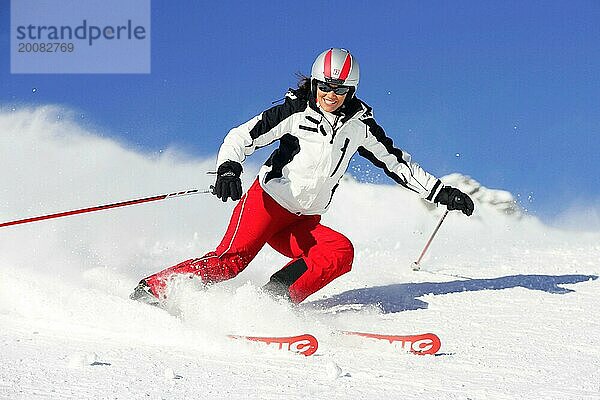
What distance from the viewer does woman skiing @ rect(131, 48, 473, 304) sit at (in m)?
4.59

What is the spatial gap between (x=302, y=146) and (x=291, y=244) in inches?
31.1

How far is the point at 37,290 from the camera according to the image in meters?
4.48

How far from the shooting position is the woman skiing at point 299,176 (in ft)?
15.1

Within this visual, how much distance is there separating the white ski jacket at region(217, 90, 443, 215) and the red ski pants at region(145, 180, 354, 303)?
11 centimetres

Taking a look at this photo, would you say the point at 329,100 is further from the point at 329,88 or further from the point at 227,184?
the point at 227,184

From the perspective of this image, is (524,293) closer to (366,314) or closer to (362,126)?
(366,314)

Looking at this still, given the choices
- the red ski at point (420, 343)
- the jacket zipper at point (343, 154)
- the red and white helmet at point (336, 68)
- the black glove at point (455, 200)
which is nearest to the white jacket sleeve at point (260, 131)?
the red and white helmet at point (336, 68)

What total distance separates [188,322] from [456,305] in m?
2.48

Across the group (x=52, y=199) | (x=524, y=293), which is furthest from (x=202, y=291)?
(x=52, y=199)

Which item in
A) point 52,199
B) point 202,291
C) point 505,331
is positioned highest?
point 52,199

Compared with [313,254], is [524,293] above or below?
below

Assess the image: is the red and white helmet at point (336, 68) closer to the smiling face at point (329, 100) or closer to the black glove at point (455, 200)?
the smiling face at point (329, 100)

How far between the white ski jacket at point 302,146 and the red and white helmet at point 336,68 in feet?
0.65

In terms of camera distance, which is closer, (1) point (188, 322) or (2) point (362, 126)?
(1) point (188, 322)
